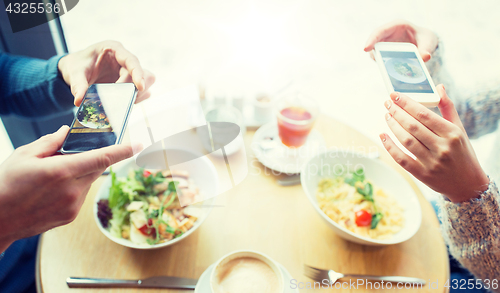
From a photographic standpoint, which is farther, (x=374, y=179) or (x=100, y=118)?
(x=374, y=179)

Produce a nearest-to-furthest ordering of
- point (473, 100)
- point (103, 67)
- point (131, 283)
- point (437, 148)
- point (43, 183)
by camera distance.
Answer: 1. point (43, 183)
2. point (437, 148)
3. point (131, 283)
4. point (103, 67)
5. point (473, 100)

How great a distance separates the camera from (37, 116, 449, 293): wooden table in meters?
0.83

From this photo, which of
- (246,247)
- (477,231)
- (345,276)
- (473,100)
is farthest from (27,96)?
(473,100)

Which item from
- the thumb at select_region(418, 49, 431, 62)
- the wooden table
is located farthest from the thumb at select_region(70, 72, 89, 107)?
the thumb at select_region(418, 49, 431, 62)

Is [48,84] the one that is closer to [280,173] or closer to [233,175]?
[233,175]

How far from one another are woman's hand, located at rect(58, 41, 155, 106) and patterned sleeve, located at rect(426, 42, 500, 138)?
103 cm

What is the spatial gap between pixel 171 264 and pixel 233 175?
38cm

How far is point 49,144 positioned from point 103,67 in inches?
18.2

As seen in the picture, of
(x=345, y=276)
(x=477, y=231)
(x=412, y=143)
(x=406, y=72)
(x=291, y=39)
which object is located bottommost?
(x=345, y=276)

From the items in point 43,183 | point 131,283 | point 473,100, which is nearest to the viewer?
point 43,183

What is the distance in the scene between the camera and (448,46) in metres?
2.42

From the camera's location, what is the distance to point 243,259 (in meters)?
0.73

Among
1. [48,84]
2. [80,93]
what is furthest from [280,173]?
[48,84]

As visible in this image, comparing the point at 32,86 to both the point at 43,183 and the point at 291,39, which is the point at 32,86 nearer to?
the point at 43,183
